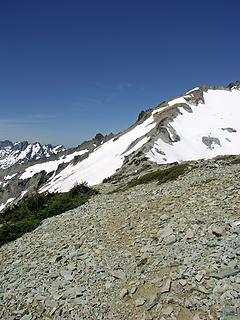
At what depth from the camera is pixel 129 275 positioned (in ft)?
47.2

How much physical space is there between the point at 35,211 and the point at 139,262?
1635 centimetres

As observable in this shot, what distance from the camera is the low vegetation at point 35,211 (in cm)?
2386

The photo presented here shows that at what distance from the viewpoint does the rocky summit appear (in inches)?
479

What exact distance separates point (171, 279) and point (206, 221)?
386 centimetres

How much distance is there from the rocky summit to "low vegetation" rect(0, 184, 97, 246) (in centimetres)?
152

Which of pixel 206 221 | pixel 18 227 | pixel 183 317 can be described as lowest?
pixel 183 317

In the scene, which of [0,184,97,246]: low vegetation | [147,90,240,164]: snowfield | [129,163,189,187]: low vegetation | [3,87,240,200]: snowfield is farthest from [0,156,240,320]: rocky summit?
[147,90,240,164]: snowfield

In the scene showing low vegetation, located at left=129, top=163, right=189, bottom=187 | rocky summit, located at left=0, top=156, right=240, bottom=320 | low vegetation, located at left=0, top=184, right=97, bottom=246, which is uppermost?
low vegetation, located at left=0, top=184, right=97, bottom=246

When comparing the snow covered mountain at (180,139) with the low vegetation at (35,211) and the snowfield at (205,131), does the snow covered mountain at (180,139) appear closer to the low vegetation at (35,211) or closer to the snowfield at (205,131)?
the snowfield at (205,131)

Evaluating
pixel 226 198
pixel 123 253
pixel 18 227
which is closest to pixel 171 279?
pixel 123 253

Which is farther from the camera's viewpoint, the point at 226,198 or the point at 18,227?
the point at 18,227

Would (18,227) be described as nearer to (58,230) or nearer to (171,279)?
(58,230)

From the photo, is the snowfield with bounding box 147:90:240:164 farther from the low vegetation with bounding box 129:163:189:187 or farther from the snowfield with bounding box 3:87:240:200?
the low vegetation with bounding box 129:163:189:187

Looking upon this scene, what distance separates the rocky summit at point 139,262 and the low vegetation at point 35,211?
152 centimetres
